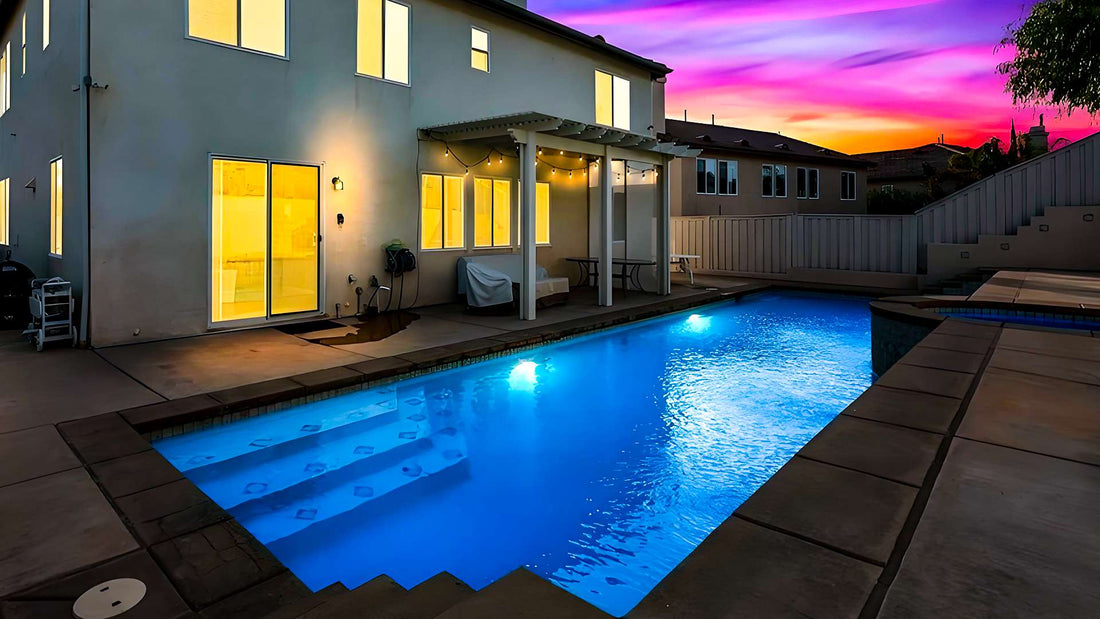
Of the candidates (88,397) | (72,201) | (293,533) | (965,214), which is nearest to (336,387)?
(88,397)

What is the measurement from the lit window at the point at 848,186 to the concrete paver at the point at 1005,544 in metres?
22.2

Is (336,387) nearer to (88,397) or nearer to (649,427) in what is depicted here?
(88,397)

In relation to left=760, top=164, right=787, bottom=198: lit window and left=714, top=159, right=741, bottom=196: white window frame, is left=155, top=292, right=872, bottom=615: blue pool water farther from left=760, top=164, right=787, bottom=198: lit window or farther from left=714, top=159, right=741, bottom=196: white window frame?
left=760, top=164, right=787, bottom=198: lit window

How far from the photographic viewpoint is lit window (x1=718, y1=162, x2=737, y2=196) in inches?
723

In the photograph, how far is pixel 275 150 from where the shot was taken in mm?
7266

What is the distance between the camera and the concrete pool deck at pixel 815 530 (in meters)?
1.57

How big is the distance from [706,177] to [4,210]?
16463 millimetres

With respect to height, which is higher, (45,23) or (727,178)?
(727,178)

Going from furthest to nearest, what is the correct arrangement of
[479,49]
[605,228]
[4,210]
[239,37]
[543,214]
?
[543,214]
[4,210]
[479,49]
[605,228]
[239,37]

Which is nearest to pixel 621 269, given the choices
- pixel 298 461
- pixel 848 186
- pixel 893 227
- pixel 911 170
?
pixel 893 227

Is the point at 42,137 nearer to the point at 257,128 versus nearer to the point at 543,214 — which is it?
the point at 257,128

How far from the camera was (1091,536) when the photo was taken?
182cm

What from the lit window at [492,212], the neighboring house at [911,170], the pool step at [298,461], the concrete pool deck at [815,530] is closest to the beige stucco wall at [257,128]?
the lit window at [492,212]

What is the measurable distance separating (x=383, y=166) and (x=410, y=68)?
5.17 feet
